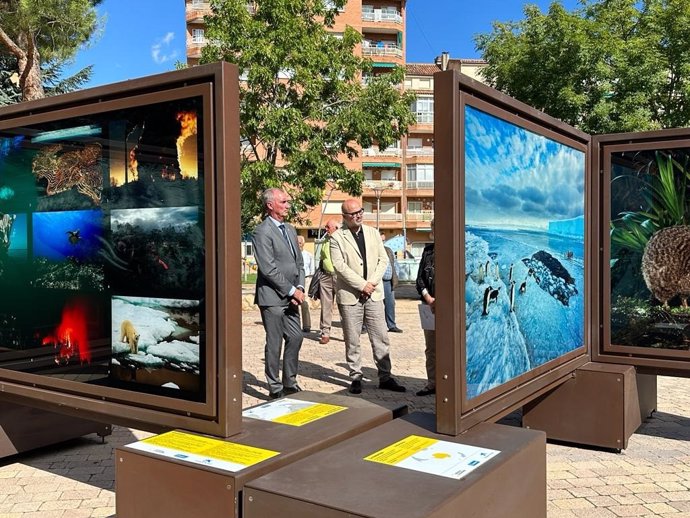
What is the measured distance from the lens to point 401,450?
9.70 ft

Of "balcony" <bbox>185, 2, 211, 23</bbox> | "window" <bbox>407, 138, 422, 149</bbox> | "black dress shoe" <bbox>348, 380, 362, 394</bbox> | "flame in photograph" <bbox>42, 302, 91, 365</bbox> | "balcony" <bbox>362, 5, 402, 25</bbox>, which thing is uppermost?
"balcony" <bbox>362, 5, 402, 25</bbox>

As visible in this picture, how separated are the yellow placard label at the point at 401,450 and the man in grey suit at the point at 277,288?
3.19 meters

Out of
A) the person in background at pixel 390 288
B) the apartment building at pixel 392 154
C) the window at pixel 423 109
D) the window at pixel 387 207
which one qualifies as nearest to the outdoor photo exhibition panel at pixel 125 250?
the person in background at pixel 390 288

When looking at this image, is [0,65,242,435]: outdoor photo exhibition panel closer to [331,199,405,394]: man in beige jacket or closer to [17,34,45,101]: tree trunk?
[331,199,405,394]: man in beige jacket

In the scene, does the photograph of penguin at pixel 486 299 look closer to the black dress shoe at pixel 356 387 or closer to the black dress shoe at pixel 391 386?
the black dress shoe at pixel 356 387

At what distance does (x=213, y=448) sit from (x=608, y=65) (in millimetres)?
17531

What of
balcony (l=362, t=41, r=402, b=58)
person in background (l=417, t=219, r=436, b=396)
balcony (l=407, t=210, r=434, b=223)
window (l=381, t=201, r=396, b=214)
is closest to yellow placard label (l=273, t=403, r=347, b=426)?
person in background (l=417, t=219, r=436, b=396)

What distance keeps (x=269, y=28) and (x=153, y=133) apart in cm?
1572

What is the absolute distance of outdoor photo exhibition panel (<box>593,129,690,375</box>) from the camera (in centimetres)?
512

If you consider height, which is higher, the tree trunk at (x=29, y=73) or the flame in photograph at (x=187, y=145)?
the tree trunk at (x=29, y=73)

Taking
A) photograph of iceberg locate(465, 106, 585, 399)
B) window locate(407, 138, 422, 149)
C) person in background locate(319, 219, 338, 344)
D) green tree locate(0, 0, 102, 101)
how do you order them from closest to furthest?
photograph of iceberg locate(465, 106, 585, 399), person in background locate(319, 219, 338, 344), green tree locate(0, 0, 102, 101), window locate(407, 138, 422, 149)

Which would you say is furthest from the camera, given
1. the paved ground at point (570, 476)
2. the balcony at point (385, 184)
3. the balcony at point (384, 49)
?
the balcony at point (385, 184)

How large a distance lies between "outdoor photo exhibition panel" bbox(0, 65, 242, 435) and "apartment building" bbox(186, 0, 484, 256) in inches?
2026

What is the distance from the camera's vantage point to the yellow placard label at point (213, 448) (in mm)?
2814
